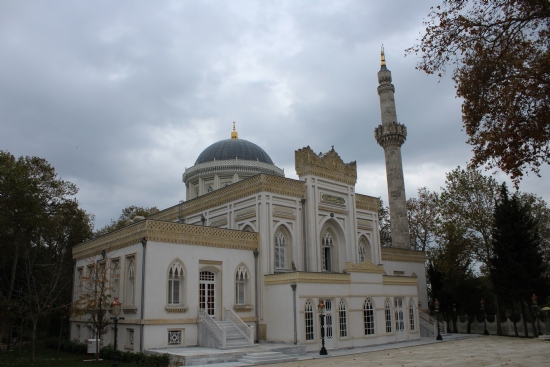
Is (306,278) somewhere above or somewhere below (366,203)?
below

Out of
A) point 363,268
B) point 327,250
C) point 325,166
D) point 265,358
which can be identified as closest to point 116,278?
point 265,358

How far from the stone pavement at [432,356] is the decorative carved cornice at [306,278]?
10.3 feet

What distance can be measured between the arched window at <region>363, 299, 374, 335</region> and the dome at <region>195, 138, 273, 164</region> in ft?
47.6

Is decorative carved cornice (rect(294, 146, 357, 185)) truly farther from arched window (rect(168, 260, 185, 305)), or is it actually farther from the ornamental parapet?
arched window (rect(168, 260, 185, 305))

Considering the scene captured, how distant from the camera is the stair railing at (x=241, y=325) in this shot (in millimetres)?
19925

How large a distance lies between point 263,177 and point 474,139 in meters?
13.4

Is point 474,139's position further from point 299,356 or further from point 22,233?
point 22,233

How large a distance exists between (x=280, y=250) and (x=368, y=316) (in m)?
5.48

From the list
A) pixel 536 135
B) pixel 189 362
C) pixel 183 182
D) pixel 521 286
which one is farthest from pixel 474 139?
pixel 183 182

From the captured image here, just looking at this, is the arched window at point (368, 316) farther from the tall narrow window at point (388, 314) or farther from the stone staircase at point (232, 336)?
the stone staircase at point (232, 336)

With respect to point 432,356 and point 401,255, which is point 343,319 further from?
point 401,255

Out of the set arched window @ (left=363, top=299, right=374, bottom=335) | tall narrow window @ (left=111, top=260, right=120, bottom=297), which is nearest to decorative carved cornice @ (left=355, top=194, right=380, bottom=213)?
arched window @ (left=363, top=299, right=374, bottom=335)

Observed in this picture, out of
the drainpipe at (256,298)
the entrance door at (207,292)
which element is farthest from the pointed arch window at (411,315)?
the entrance door at (207,292)

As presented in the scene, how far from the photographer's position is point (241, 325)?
20.6m
